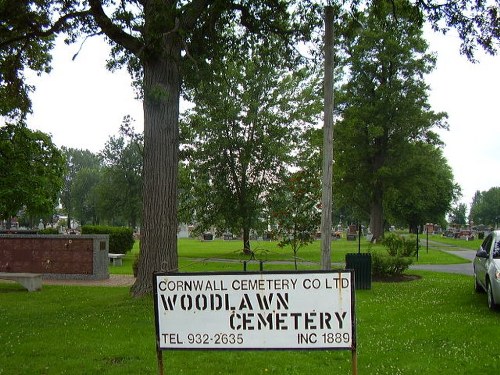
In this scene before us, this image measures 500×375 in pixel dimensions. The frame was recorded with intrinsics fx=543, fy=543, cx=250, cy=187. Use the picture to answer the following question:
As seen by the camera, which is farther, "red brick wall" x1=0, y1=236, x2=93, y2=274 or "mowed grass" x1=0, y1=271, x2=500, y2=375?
"red brick wall" x1=0, y1=236, x2=93, y2=274

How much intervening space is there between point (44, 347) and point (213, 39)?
8772 millimetres

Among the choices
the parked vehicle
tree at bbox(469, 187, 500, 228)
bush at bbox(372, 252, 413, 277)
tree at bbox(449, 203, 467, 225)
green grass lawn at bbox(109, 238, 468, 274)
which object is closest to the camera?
the parked vehicle

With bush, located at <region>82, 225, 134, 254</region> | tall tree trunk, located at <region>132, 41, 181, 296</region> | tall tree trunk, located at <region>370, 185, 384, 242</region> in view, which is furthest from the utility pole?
tall tree trunk, located at <region>370, 185, 384, 242</region>

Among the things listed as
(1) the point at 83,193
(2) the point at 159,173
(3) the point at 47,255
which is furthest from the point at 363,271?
(1) the point at 83,193

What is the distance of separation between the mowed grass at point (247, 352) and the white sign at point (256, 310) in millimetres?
1896

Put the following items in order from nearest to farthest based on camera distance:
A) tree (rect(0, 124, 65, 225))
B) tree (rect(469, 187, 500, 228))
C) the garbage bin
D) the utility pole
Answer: the utility pole < the garbage bin < tree (rect(0, 124, 65, 225)) < tree (rect(469, 187, 500, 228))

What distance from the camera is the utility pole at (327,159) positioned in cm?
843

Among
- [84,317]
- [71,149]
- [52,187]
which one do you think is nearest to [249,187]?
[52,187]

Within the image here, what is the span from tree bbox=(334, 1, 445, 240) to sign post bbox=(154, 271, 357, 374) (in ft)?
123

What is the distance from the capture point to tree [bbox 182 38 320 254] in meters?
30.0

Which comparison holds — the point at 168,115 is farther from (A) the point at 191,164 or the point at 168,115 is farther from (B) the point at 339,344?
(A) the point at 191,164

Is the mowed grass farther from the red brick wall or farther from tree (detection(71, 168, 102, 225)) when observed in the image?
tree (detection(71, 168, 102, 225))

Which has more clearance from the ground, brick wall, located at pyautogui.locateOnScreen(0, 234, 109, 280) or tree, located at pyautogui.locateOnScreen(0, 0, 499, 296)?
tree, located at pyautogui.locateOnScreen(0, 0, 499, 296)

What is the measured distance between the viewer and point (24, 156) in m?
20.0
